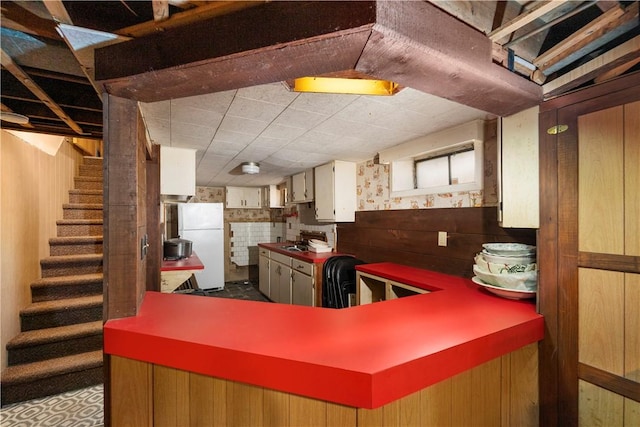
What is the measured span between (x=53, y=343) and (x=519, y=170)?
3.28m

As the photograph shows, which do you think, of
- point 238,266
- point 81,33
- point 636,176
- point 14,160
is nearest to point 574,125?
point 636,176

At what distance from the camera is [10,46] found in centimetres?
104

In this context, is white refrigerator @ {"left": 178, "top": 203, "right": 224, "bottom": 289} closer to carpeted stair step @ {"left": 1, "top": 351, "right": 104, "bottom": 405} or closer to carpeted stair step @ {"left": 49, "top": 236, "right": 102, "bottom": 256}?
carpeted stair step @ {"left": 49, "top": 236, "right": 102, "bottom": 256}

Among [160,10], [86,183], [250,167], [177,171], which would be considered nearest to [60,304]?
[177,171]

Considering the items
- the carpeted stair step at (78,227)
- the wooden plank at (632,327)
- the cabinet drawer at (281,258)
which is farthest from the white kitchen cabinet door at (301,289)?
the wooden plank at (632,327)

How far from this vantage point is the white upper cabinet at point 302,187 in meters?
3.67

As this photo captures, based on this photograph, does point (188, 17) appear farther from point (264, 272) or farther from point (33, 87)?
point (264, 272)

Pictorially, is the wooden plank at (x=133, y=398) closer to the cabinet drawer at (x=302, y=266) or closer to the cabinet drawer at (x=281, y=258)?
the cabinet drawer at (x=302, y=266)

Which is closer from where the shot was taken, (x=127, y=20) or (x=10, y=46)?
(x=127, y=20)

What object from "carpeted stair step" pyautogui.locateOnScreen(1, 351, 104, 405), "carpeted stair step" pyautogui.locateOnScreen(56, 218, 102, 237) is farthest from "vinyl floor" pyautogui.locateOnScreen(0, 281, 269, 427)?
"carpeted stair step" pyautogui.locateOnScreen(56, 218, 102, 237)

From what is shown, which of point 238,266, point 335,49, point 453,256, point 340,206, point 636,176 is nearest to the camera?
point 335,49

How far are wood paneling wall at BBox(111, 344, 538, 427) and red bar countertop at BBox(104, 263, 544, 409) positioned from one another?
0.17 ft

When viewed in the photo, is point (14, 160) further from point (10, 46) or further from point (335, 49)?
point (335, 49)

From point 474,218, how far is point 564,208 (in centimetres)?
82
